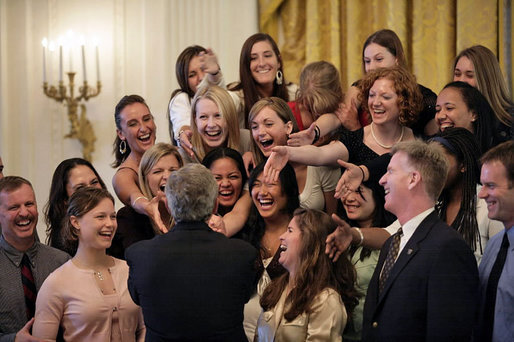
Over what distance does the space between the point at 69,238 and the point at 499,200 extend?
6.22 feet

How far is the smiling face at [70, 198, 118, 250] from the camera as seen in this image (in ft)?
11.5

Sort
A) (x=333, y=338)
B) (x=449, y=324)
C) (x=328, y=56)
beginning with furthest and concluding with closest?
(x=328, y=56)
(x=333, y=338)
(x=449, y=324)

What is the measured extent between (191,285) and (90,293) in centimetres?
70

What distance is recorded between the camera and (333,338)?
3.33 meters

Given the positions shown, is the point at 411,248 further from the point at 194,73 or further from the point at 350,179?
the point at 194,73

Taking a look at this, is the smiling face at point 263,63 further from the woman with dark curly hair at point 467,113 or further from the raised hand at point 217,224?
the raised hand at point 217,224

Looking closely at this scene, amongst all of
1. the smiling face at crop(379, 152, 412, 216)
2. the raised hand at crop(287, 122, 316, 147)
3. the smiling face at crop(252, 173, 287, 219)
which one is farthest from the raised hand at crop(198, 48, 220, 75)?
the smiling face at crop(379, 152, 412, 216)

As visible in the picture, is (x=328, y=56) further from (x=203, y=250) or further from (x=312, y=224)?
(x=203, y=250)

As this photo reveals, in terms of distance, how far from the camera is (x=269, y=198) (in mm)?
3820

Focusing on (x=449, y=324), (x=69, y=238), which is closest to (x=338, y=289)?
(x=449, y=324)

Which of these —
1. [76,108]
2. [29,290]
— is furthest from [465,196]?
[76,108]

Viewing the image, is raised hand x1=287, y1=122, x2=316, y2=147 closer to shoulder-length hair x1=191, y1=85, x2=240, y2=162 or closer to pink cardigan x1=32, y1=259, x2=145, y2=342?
shoulder-length hair x1=191, y1=85, x2=240, y2=162

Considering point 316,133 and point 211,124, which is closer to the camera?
point 316,133

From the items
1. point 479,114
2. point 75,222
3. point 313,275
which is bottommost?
point 313,275
